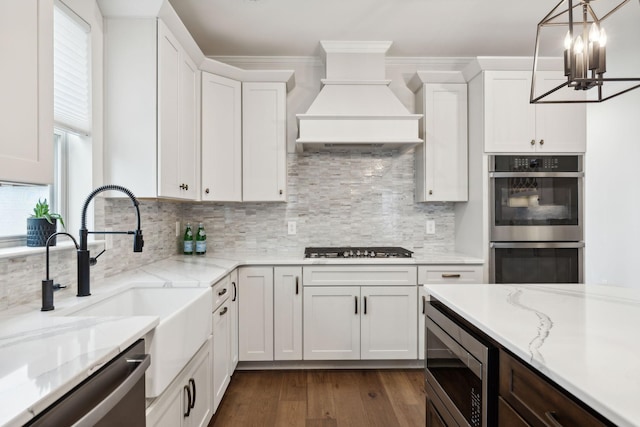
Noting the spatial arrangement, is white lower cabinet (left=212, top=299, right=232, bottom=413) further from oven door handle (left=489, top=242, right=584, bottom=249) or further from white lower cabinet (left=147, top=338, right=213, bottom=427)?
oven door handle (left=489, top=242, right=584, bottom=249)

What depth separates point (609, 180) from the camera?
153 inches

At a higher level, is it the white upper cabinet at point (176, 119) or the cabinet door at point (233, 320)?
the white upper cabinet at point (176, 119)

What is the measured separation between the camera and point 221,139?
3023 millimetres

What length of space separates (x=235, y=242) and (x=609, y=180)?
3.86 metres

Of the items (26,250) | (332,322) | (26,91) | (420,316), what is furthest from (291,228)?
(26,91)

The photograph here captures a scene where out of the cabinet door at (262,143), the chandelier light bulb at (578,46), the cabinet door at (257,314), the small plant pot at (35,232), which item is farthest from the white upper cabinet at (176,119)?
the chandelier light bulb at (578,46)

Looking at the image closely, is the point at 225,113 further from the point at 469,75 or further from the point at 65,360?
the point at 65,360

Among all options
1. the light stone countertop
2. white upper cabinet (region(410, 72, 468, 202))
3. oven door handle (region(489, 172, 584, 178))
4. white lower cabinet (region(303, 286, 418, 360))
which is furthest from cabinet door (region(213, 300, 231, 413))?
oven door handle (region(489, 172, 584, 178))

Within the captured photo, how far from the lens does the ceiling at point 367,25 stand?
257 cm

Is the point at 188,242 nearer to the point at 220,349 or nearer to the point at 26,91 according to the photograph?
the point at 220,349

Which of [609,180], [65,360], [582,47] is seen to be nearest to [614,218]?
[609,180]

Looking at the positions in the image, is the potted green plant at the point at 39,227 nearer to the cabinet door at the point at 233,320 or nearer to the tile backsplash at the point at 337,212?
the cabinet door at the point at 233,320

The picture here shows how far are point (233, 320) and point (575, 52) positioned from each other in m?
2.46

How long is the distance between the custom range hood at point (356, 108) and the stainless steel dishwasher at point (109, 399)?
6.97ft
